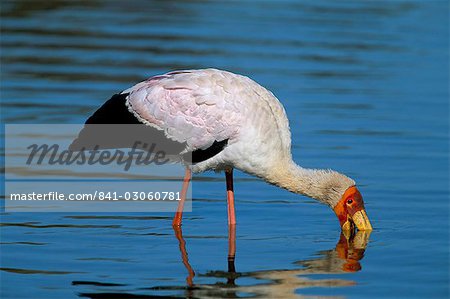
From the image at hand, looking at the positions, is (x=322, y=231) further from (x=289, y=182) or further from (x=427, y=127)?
(x=427, y=127)

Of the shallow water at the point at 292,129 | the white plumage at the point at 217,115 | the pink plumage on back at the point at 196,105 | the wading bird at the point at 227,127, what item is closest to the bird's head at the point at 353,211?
the wading bird at the point at 227,127

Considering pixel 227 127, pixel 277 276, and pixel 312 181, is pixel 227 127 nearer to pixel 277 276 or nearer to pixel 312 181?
pixel 312 181

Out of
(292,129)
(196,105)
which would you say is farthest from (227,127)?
(292,129)

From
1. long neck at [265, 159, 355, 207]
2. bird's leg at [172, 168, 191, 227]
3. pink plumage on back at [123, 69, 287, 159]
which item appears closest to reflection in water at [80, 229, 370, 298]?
bird's leg at [172, 168, 191, 227]

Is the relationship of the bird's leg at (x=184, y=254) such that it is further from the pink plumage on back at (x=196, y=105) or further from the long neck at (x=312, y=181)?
the long neck at (x=312, y=181)

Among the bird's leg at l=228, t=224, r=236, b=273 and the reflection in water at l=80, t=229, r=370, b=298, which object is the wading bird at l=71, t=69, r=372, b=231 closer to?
the bird's leg at l=228, t=224, r=236, b=273

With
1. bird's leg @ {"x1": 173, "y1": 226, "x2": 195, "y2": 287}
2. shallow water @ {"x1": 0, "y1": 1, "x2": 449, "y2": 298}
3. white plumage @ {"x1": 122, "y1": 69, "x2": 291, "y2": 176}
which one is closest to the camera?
bird's leg @ {"x1": 173, "y1": 226, "x2": 195, "y2": 287}

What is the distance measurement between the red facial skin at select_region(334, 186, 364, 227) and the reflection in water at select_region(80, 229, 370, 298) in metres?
0.26

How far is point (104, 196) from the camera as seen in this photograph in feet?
37.2

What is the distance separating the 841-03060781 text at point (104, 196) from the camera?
1110cm

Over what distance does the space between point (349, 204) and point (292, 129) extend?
4044 millimetres

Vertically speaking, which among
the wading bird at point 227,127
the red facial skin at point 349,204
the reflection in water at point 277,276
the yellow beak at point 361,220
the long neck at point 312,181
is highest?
the wading bird at point 227,127

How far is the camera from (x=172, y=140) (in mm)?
10352

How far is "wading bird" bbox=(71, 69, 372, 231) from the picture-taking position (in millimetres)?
10047
